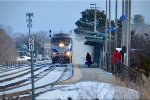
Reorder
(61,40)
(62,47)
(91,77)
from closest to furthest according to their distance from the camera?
1. (91,77)
2. (62,47)
3. (61,40)

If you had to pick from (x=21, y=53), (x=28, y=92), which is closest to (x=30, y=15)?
(x=28, y=92)

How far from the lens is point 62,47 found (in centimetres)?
5600

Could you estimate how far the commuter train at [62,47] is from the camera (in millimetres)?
56000

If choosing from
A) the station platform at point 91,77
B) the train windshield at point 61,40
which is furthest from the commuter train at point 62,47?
the station platform at point 91,77

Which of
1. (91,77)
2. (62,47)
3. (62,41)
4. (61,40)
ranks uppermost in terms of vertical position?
(61,40)

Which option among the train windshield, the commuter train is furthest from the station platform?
the train windshield

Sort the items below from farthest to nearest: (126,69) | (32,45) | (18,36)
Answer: (18,36)
(126,69)
(32,45)

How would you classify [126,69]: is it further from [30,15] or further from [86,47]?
[86,47]

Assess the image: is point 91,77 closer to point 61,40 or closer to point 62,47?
point 62,47

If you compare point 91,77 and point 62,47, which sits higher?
point 62,47

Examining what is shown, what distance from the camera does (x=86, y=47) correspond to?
59000mm

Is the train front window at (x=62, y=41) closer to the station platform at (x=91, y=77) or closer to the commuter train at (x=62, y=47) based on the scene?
the commuter train at (x=62, y=47)

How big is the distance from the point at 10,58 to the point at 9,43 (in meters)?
3.82

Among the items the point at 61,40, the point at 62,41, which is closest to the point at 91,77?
the point at 62,41
